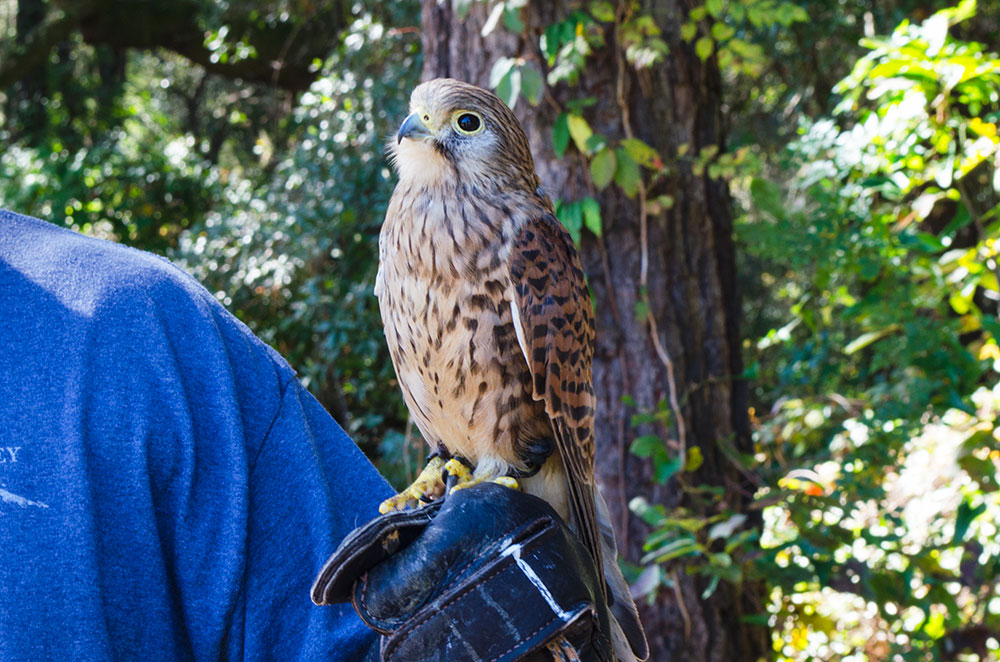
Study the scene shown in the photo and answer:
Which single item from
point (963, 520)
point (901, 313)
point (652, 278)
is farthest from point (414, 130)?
point (963, 520)

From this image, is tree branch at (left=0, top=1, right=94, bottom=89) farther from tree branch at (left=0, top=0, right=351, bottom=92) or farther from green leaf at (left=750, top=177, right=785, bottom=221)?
green leaf at (left=750, top=177, right=785, bottom=221)

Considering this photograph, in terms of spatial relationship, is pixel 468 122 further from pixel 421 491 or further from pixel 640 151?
pixel 640 151

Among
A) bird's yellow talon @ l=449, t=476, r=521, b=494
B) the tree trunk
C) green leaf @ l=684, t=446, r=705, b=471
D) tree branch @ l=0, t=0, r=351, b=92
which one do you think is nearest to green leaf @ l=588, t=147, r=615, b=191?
the tree trunk

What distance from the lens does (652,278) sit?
285cm

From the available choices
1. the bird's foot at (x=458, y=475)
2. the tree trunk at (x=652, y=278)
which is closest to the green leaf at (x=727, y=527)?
the tree trunk at (x=652, y=278)

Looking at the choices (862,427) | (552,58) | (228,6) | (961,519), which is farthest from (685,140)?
(228,6)

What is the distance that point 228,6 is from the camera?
5793 mm

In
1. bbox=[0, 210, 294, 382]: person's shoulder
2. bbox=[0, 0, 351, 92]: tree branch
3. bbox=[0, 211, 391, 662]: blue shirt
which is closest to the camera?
bbox=[0, 211, 391, 662]: blue shirt

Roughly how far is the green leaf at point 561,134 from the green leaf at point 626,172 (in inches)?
6.3

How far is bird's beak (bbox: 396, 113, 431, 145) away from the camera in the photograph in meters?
1.72

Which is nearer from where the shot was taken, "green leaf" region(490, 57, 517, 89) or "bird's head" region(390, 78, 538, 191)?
"bird's head" region(390, 78, 538, 191)

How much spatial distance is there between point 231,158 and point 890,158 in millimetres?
7626

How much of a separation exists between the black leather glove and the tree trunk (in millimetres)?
1627

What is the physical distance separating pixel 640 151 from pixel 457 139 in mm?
1071
